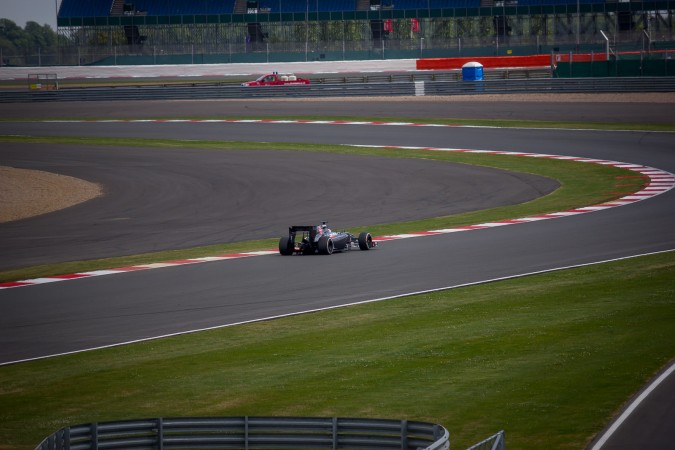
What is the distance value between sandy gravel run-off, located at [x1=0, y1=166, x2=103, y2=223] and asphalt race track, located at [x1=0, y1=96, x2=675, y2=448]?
1.30 m

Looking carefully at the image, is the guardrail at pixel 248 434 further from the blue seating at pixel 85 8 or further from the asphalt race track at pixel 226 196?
the blue seating at pixel 85 8

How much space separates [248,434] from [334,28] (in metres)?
87.4

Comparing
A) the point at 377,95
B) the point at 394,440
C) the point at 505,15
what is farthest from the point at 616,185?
the point at 505,15

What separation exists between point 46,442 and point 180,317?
838cm

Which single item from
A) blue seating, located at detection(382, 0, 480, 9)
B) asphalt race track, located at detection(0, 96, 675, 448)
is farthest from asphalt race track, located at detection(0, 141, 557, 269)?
blue seating, located at detection(382, 0, 480, 9)

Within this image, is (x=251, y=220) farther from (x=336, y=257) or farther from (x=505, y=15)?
(x=505, y=15)

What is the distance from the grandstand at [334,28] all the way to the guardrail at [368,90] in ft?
84.9

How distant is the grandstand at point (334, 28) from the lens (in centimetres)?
8694

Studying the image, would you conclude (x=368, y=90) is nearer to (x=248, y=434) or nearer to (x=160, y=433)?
(x=248, y=434)

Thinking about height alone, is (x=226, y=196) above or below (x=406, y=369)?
above

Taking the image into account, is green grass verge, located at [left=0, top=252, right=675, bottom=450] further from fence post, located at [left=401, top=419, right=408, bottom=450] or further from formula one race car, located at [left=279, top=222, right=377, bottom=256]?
formula one race car, located at [left=279, top=222, right=377, bottom=256]

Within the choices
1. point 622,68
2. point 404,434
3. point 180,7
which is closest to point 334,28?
point 180,7

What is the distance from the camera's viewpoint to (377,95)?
6122cm

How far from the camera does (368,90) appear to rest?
61.6m
